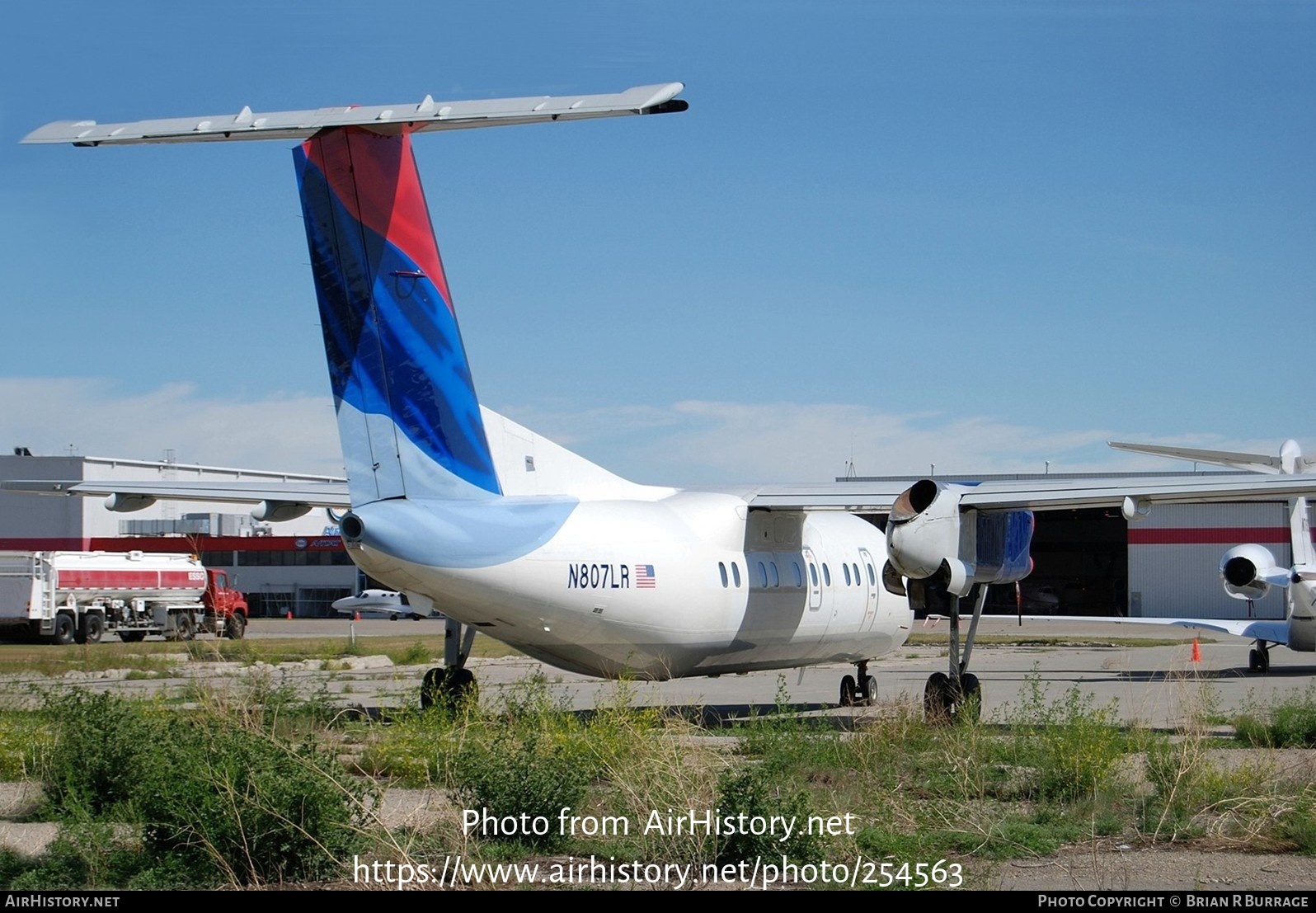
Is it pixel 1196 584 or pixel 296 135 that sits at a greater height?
pixel 296 135

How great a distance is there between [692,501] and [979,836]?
29.0ft

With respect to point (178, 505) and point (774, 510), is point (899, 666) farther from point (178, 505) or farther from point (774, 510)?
point (178, 505)

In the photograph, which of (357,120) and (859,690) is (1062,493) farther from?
(357,120)

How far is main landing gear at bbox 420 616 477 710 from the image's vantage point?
15.7 meters

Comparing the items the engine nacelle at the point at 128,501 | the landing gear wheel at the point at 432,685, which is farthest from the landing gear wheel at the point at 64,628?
the landing gear wheel at the point at 432,685

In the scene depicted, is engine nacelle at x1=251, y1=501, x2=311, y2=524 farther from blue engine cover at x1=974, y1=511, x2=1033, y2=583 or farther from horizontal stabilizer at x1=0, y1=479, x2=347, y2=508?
blue engine cover at x1=974, y1=511, x2=1033, y2=583

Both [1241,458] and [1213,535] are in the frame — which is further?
[1213,535]

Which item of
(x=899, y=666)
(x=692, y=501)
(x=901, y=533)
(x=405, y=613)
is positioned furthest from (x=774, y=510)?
(x=405, y=613)

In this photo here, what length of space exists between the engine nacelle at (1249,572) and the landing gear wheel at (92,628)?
32.1 m

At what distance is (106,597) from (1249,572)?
32.8 m

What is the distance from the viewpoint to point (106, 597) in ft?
137

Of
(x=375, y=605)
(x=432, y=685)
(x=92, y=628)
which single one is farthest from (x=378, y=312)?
(x=375, y=605)

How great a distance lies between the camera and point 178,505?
75.6 meters

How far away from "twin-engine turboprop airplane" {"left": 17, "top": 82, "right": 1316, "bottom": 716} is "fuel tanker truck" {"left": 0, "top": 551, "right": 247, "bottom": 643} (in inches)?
929
